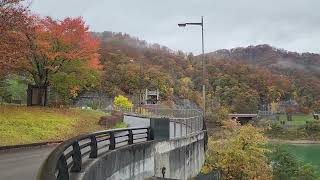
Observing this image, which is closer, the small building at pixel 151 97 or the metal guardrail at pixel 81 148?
the metal guardrail at pixel 81 148

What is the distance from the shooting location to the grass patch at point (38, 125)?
26844 mm

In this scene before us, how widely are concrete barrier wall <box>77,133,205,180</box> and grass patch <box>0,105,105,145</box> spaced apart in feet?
26.4

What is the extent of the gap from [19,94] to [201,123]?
3118 centimetres

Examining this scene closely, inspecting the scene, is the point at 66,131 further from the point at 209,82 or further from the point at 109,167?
the point at 209,82

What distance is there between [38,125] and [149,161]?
13.7m

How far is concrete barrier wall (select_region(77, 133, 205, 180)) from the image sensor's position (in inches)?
499

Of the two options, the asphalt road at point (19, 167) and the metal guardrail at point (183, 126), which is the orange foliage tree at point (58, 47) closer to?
the metal guardrail at point (183, 126)

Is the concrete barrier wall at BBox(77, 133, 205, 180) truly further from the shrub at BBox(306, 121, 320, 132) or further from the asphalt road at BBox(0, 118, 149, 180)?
the shrub at BBox(306, 121, 320, 132)

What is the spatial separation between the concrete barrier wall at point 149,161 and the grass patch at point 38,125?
8.05 metres

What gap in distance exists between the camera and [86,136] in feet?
38.1

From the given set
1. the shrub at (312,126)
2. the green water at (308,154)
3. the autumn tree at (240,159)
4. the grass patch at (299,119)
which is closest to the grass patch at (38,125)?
the autumn tree at (240,159)

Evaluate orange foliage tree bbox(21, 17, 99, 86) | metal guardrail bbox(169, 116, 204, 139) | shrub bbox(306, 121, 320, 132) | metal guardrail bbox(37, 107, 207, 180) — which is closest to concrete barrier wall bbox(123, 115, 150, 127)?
orange foliage tree bbox(21, 17, 99, 86)

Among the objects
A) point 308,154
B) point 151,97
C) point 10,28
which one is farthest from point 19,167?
point 151,97

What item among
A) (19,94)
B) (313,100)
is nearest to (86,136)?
(19,94)
